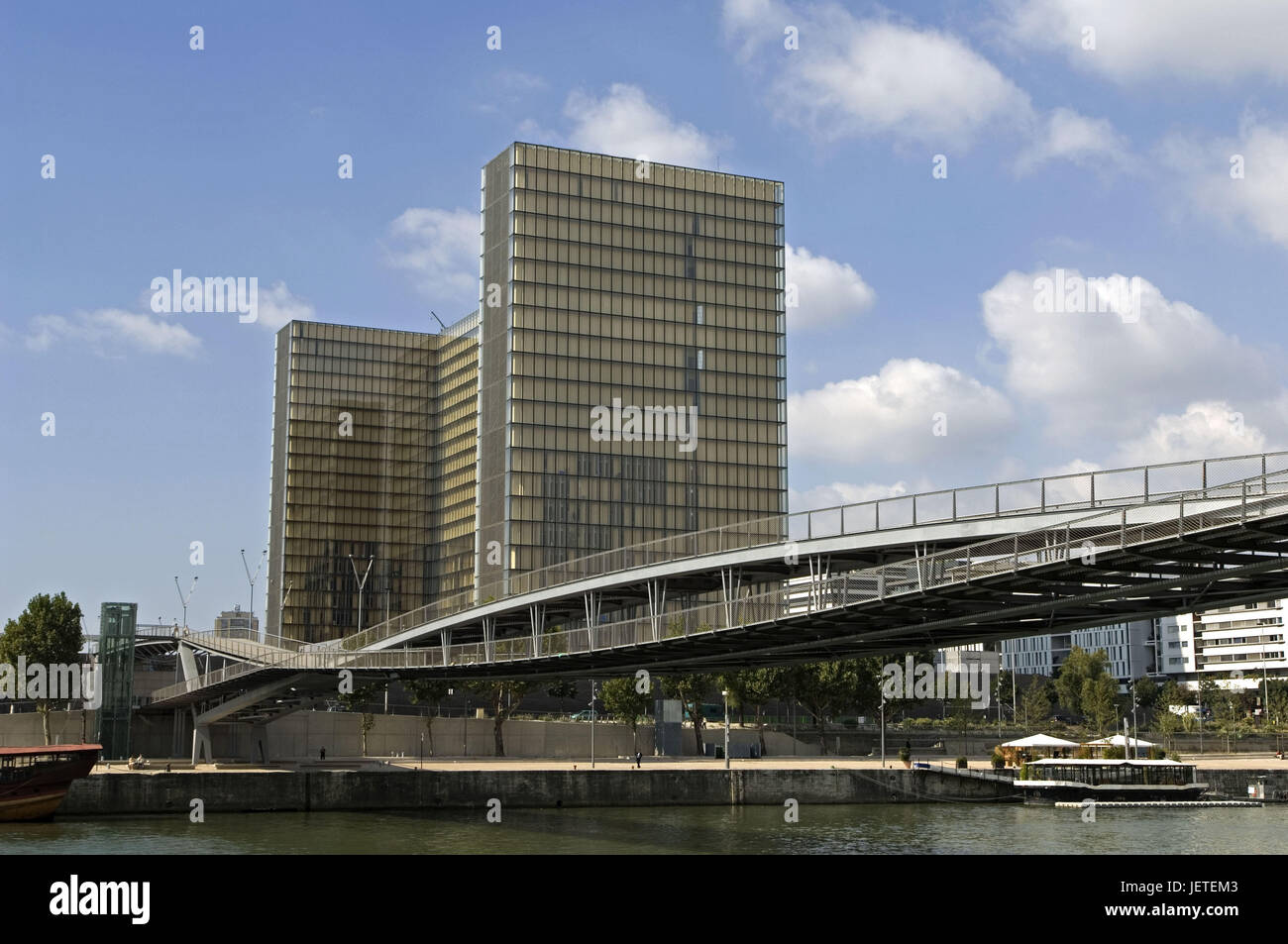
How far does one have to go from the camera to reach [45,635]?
92.6 metres

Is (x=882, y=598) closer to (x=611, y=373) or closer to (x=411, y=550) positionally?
(x=611, y=373)

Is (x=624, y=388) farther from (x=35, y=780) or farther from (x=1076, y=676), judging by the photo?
(x=35, y=780)

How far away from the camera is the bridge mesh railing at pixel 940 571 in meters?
33.0

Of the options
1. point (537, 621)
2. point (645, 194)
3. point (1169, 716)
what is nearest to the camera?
point (537, 621)

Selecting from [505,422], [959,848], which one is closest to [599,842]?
[959,848]

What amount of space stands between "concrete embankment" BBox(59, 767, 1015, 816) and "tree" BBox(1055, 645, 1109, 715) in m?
77.3

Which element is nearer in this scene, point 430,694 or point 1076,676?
point 430,694

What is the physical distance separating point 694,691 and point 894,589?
177ft

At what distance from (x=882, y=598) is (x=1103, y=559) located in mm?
6929

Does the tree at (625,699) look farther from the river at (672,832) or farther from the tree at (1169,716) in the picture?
the tree at (1169,716)

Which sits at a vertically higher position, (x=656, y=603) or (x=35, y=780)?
(x=656, y=603)

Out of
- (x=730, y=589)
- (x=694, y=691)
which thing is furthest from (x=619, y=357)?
(x=730, y=589)

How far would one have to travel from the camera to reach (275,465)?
19275 cm

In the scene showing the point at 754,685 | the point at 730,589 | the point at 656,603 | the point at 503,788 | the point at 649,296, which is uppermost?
the point at 649,296
